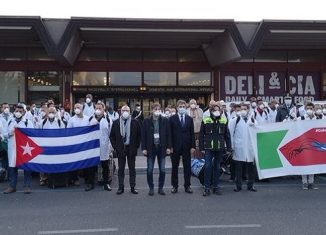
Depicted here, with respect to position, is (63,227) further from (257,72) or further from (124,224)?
(257,72)

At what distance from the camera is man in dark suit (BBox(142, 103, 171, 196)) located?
10.2m

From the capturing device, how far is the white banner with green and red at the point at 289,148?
10.9 m

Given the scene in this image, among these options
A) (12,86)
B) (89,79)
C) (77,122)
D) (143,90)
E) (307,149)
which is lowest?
(307,149)

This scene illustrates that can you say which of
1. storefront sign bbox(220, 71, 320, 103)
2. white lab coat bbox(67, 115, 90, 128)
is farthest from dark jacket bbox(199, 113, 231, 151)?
storefront sign bbox(220, 71, 320, 103)

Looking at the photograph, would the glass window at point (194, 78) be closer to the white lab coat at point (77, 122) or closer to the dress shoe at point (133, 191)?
the white lab coat at point (77, 122)

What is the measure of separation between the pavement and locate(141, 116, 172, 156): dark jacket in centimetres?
99

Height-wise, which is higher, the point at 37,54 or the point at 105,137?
the point at 37,54

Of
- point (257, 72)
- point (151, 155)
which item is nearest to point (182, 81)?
point (257, 72)

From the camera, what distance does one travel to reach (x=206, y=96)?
80.7 feet

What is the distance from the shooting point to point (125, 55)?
23891mm

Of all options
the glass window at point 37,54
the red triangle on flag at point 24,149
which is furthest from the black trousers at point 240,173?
the glass window at point 37,54

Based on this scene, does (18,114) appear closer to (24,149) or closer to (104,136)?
(24,149)

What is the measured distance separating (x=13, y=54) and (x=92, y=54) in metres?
3.82

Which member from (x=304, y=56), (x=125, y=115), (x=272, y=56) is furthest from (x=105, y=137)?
(x=304, y=56)
